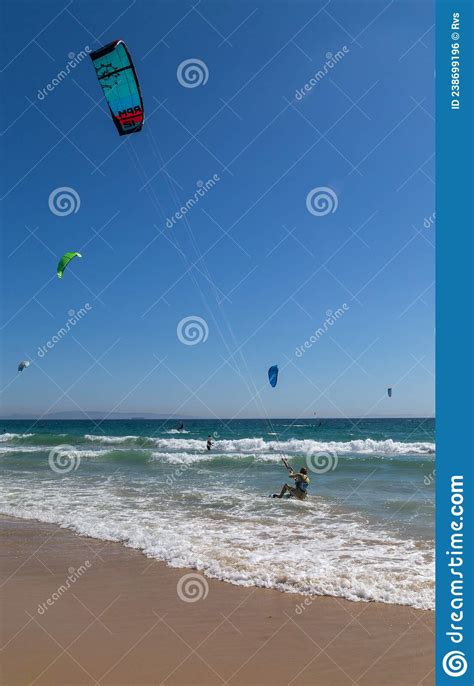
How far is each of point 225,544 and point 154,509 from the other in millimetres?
3352

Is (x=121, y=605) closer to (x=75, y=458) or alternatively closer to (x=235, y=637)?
(x=235, y=637)

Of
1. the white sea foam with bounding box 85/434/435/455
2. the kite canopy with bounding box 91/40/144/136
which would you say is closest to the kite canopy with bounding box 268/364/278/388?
the kite canopy with bounding box 91/40/144/136

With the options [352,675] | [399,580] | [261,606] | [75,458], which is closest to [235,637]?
[261,606]

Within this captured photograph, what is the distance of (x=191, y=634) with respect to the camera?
503 cm
